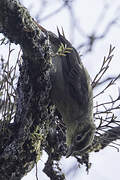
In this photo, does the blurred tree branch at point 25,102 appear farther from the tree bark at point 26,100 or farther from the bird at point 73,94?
the bird at point 73,94

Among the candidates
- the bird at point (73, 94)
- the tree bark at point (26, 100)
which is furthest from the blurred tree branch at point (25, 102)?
the bird at point (73, 94)

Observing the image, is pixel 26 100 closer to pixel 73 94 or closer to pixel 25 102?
pixel 25 102

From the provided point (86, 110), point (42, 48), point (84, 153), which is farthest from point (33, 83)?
point (86, 110)

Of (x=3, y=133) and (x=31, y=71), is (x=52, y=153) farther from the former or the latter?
(x=31, y=71)

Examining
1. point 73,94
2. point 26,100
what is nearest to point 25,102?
point 26,100

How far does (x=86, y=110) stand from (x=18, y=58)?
77.7 inches

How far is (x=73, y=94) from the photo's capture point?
6395 millimetres

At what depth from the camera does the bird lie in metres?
5.91

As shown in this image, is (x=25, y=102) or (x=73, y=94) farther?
(x=73, y=94)

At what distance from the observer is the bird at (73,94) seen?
5910 mm

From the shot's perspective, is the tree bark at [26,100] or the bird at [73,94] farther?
the bird at [73,94]

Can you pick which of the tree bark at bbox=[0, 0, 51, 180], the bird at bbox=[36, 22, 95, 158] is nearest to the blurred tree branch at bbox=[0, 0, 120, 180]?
the tree bark at bbox=[0, 0, 51, 180]

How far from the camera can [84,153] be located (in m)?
5.40

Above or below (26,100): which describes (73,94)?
above
